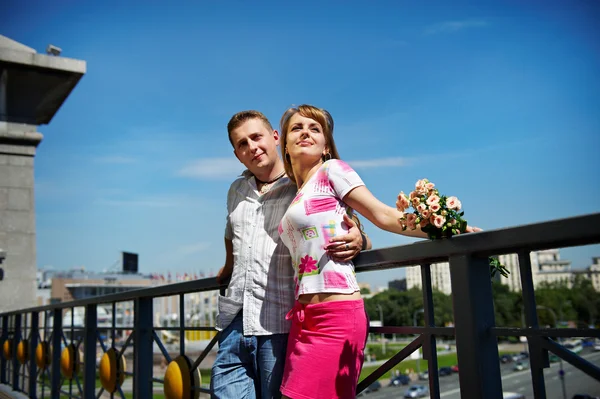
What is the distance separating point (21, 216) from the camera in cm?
757

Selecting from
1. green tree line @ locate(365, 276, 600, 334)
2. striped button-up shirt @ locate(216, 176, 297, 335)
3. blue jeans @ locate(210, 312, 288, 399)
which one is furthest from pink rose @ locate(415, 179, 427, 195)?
green tree line @ locate(365, 276, 600, 334)

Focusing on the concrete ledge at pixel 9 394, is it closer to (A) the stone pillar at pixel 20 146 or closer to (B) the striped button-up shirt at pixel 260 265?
(A) the stone pillar at pixel 20 146

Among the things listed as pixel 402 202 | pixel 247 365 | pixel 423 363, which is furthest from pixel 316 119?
pixel 423 363

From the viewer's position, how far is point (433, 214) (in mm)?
1312

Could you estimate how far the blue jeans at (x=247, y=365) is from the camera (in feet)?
5.80

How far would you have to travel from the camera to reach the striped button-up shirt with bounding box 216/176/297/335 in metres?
1.79

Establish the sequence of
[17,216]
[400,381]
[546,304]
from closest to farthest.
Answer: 1. [17,216]
2. [400,381]
3. [546,304]

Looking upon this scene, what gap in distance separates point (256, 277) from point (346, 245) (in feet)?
1.44

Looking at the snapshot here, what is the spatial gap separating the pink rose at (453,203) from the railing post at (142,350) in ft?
7.81

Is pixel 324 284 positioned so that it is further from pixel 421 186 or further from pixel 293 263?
pixel 421 186

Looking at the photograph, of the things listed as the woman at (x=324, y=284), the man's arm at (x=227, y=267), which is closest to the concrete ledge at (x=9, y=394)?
the man's arm at (x=227, y=267)

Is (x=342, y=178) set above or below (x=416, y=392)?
above

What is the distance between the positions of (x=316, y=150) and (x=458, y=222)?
0.56 metres

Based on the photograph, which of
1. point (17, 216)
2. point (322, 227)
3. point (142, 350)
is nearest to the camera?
point (322, 227)
